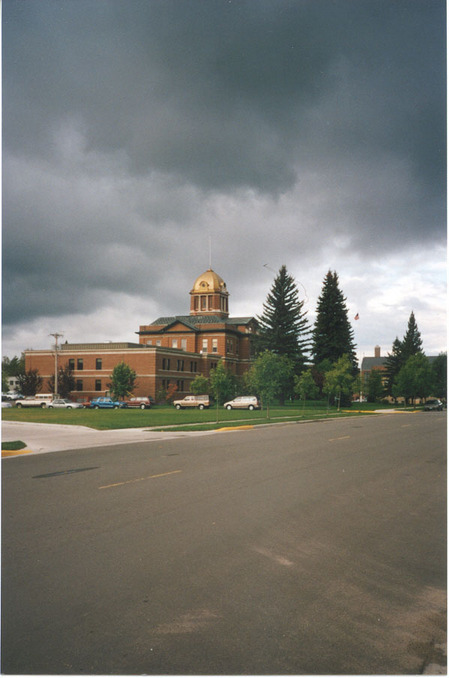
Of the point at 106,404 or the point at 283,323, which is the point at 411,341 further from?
the point at 106,404

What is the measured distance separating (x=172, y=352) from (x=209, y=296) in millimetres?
25252

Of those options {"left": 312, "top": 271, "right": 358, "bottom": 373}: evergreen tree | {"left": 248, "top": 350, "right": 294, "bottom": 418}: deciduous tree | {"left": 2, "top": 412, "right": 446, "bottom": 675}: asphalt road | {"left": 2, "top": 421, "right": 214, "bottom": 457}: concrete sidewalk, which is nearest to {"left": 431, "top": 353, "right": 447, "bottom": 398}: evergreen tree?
{"left": 312, "top": 271, "right": 358, "bottom": 373}: evergreen tree

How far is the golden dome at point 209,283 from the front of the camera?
98750mm

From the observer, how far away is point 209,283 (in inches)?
3900

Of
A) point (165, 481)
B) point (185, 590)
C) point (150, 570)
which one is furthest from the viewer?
point (165, 481)

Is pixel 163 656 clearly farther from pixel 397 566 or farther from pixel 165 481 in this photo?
pixel 165 481

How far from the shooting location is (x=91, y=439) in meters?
22.7

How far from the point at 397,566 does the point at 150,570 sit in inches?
107

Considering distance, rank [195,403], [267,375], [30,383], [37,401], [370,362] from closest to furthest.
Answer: [267,375], [195,403], [37,401], [30,383], [370,362]

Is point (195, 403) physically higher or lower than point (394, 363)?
lower

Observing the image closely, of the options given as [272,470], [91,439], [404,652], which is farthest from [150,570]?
[91,439]

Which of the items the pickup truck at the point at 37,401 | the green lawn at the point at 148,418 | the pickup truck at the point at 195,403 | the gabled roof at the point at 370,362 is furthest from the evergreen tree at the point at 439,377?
the gabled roof at the point at 370,362

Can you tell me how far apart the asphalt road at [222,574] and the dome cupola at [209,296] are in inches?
3408

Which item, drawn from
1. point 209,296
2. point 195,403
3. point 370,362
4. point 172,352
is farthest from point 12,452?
point 370,362
